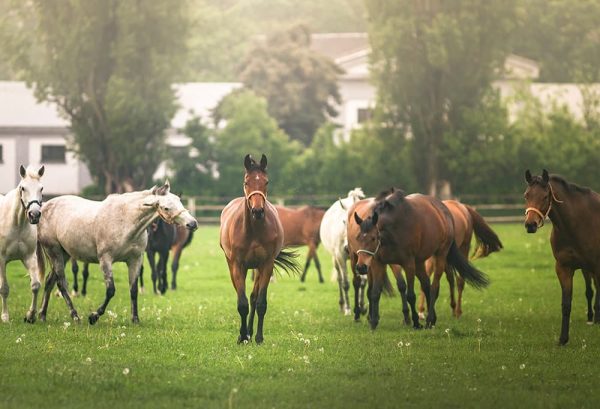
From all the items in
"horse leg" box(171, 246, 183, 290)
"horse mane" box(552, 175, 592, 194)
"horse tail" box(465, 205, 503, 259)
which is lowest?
"horse leg" box(171, 246, 183, 290)

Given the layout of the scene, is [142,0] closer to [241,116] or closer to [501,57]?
[241,116]

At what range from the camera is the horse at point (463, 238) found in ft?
49.4

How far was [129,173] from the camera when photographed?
44875 mm

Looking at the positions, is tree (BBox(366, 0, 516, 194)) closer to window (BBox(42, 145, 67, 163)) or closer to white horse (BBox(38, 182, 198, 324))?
window (BBox(42, 145, 67, 163))

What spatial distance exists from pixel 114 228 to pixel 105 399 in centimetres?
492

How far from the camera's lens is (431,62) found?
42.2m

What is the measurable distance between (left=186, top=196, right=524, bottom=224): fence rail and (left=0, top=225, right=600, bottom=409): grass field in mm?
25945

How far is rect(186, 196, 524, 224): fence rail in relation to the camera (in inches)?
1673

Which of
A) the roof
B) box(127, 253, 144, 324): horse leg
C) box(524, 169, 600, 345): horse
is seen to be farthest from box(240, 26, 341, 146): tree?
box(524, 169, 600, 345): horse

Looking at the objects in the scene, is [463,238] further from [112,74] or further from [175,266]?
[112,74]

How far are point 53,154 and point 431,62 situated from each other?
22.3 meters

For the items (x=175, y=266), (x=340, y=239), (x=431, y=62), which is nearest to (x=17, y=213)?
(x=340, y=239)

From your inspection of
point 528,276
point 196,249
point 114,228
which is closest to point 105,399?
point 114,228

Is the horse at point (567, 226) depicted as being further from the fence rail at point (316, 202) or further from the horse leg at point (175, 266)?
the fence rail at point (316, 202)
